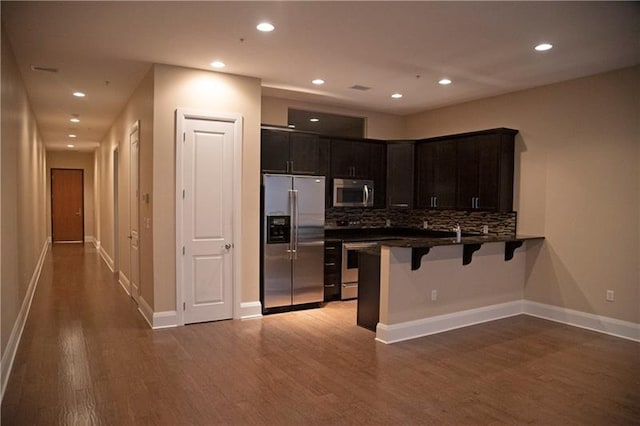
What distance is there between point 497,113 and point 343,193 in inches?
95.9

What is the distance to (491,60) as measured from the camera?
451cm

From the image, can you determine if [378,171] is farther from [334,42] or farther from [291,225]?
[334,42]

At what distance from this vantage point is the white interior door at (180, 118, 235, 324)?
486cm

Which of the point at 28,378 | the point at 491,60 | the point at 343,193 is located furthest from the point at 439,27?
the point at 28,378

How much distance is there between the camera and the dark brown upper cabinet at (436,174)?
248 inches

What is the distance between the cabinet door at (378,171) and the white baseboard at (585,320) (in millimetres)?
2566

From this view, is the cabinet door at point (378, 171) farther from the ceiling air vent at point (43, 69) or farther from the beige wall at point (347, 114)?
the ceiling air vent at point (43, 69)

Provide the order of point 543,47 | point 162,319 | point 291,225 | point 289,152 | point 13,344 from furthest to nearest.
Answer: point 289,152 → point 291,225 → point 162,319 → point 543,47 → point 13,344

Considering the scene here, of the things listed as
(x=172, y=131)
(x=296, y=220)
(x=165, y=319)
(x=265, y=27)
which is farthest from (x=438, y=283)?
(x=172, y=131)

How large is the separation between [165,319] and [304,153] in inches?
105

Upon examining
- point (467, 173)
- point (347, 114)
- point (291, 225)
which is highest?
point (347, 114)

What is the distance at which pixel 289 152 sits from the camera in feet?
18.6

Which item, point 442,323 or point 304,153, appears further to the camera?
point 304,153

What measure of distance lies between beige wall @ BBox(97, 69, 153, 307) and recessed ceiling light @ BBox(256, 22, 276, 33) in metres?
1.78
